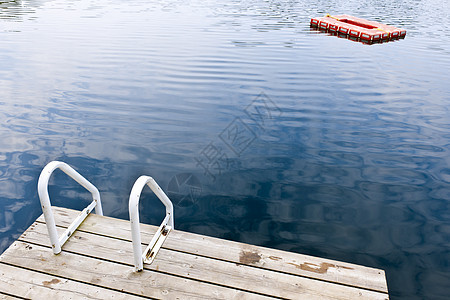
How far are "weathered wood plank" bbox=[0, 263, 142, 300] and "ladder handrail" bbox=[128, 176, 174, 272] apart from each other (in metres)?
0.41

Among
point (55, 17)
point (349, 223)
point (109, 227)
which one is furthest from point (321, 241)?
point (55, 17)

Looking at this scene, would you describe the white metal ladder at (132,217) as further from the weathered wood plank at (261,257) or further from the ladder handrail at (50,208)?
the weathered wood plank at (261,257)

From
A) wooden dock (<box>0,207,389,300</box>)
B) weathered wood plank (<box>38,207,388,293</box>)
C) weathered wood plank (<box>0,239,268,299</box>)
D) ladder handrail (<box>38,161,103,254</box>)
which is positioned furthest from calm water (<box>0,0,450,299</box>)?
weathered wood plank (<box>0,239,268,299</box>)

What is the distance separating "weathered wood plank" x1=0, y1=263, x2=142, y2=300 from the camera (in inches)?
127

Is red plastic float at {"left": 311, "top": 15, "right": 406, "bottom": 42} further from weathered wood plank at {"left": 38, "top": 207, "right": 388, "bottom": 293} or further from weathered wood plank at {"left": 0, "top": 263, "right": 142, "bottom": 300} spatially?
weathered wood plank at {"left": 0, "top": 263, "right": 142, "bottom": 300}

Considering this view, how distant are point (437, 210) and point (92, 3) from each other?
3266 cm

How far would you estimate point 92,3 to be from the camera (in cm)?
3005

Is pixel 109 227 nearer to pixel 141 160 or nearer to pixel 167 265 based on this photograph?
pixel 167 265

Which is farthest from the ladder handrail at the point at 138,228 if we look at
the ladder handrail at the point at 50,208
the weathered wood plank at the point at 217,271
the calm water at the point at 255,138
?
the calm water at the point at 255,138

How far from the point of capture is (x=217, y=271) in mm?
3504

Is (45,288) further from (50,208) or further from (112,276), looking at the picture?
(50,208)

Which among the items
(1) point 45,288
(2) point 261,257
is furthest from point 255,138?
(1) point 45,288

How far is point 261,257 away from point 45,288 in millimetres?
2280

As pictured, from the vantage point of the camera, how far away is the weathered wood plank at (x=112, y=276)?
128 inches
